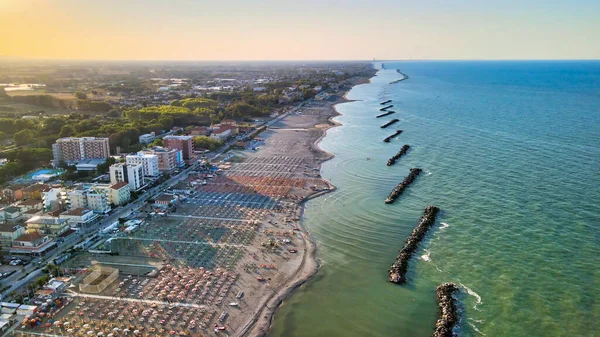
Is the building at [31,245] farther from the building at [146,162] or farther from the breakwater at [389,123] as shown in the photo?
the breakwater at [389,123]

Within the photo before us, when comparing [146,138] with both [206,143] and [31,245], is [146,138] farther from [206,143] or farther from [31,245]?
[31,245]

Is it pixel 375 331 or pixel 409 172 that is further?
pixel 409 172

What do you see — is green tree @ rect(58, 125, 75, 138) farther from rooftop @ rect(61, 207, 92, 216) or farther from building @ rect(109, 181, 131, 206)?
rooftop @ rect(61, 207, 92, 216)

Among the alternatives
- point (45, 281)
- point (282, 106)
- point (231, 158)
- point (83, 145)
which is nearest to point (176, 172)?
point (231, 158)

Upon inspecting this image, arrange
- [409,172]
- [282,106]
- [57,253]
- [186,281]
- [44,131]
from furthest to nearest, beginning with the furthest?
[282,106], [44,131], [409,172], [57,253], [186,281]

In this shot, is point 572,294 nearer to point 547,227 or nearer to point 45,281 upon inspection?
point 547,227

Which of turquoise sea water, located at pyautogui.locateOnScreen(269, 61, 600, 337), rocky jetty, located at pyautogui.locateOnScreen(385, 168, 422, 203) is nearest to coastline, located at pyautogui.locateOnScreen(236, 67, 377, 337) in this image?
turquoise sea water, located at pyautogui.locateOnScreen(269, 61, 600, 337)
